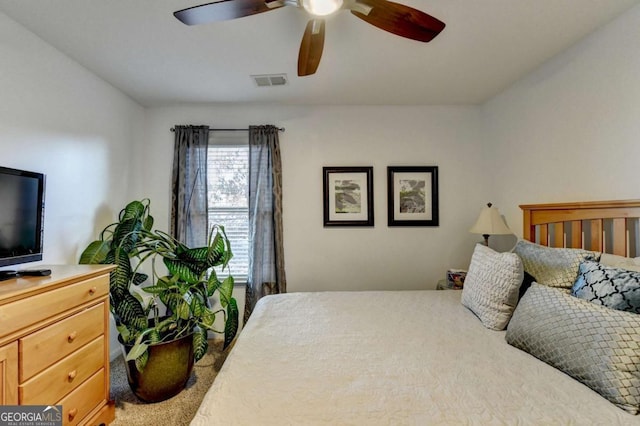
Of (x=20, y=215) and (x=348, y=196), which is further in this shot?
(x=348, y=196)

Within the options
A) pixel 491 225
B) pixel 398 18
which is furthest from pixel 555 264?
pixel 398 18

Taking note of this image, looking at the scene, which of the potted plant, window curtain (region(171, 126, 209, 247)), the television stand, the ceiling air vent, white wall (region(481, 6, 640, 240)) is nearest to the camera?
the television stand

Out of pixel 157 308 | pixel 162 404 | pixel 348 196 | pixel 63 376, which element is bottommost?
pixel 162 404

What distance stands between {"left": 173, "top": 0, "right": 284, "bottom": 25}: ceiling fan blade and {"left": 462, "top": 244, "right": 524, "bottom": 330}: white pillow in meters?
1.86

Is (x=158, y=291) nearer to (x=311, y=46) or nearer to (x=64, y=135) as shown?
(x=64, y=135)

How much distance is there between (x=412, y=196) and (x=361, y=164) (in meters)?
0.66

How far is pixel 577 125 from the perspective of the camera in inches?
78.6

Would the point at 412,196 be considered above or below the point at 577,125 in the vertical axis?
below

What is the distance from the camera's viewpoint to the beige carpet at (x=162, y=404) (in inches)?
70.0

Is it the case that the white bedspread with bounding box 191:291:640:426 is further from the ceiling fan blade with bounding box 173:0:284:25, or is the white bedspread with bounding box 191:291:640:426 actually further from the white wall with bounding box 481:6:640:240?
the ceiling fan blade with bounding box 173:0:284:25

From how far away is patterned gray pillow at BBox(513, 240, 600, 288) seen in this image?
5.11 ft

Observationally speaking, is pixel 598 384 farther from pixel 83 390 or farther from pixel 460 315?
pixel 83 390

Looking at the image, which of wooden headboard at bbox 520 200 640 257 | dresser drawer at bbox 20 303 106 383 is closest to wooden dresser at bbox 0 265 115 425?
dresser drawer at bbox 20 303 106 383

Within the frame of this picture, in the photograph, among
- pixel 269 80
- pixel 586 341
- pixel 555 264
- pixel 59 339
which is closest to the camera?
pixel 586 341
